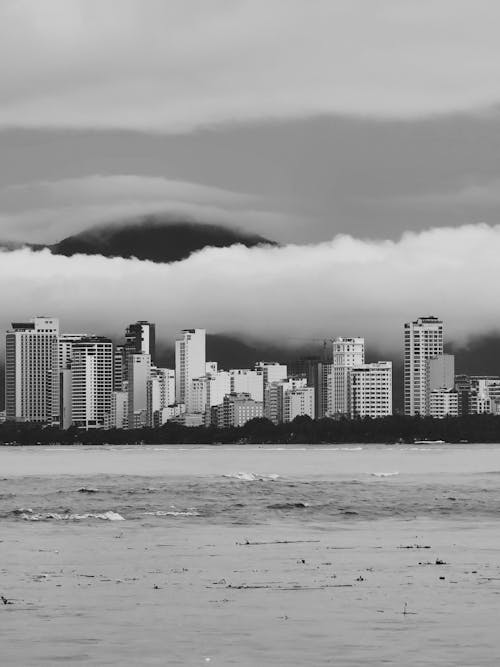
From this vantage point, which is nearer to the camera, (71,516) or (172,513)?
(71,516)

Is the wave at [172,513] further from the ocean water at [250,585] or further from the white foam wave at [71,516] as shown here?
the white foam wave at [71,516]

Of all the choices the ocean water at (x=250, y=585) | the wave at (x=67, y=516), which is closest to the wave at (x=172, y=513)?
the ocean water at (x=250, y=585)

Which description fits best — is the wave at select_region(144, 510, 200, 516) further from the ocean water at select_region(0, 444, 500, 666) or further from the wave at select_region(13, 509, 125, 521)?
the wave at select_region(13, 509, 125, 521)

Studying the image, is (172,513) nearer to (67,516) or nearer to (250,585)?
(67,516)

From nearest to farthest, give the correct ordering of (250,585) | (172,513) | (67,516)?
1. (250,585)
2. (67,516)
3. (172,513)

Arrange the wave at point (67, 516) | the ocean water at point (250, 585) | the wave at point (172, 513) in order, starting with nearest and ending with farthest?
the ocean water at point (250, 585)
the wave at point (67, 516)
the wave at point (172, 513)

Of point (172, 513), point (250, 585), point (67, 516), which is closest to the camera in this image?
point (250, 585)

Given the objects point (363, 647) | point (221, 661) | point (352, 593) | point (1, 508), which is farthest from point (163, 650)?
point (1, 508)

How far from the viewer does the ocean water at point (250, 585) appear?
27406mm

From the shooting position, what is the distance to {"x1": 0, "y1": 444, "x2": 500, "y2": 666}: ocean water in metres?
27.4

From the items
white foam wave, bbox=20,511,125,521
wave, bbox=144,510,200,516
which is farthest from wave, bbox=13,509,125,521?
wave, bbox=144,510,200,516

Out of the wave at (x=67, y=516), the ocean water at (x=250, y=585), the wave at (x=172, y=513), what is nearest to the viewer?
the ocean water at (x=250, y=585)

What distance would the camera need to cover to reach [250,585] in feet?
122

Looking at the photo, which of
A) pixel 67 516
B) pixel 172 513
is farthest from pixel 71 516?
pixel 172 513
